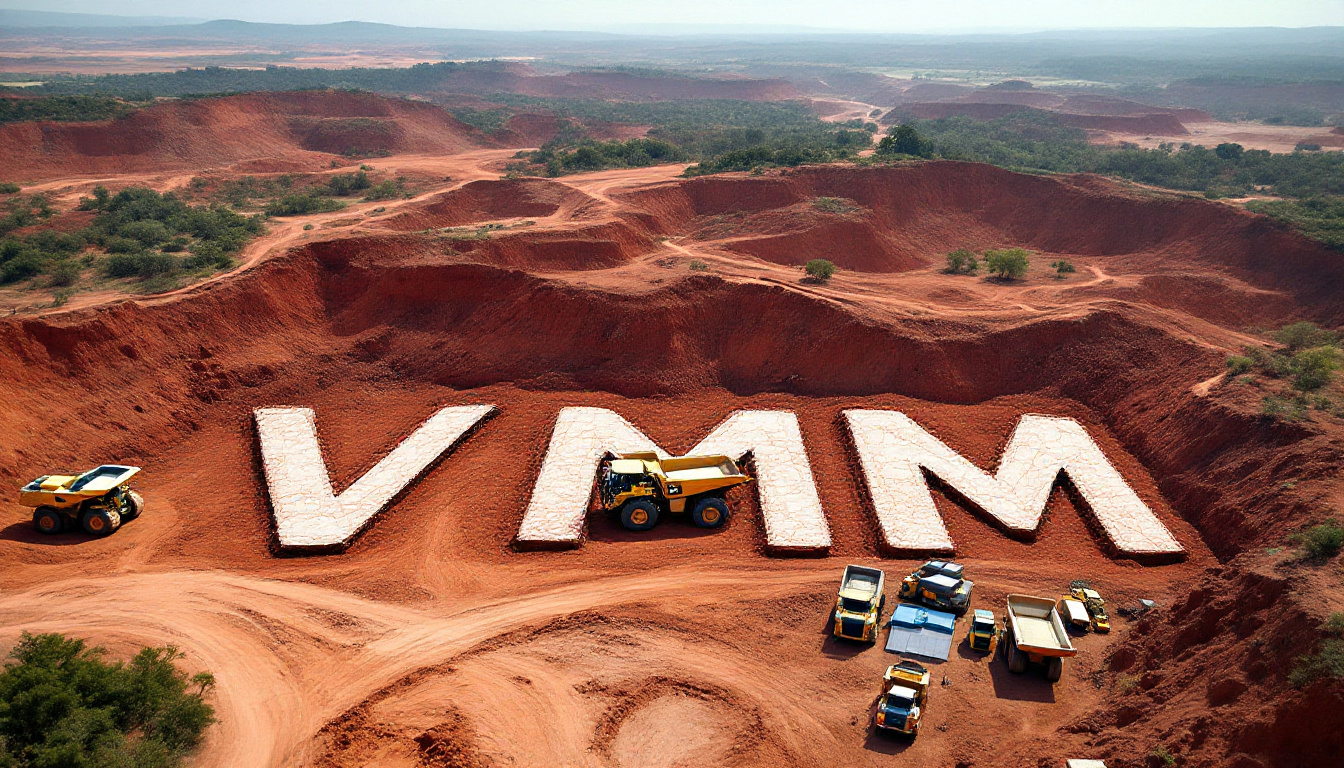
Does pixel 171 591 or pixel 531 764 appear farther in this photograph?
pixel 171 591

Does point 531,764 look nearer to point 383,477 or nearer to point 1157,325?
point 383,477

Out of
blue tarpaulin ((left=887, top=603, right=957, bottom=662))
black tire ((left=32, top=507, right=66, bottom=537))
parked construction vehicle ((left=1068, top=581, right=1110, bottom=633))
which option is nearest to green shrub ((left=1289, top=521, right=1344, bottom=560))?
parked construction vehicle ((left=1068, top=581, right=1110, bottom=633))

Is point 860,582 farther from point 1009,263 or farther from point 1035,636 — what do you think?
point 1009,263

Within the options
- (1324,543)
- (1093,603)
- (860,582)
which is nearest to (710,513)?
(860,582)

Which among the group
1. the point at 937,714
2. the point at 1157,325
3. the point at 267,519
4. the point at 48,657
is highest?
the point at 1157,325

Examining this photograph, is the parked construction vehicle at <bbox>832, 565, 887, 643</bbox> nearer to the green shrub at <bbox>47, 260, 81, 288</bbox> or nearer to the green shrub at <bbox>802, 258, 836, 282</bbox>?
the green shrub at <bbox>802, 258, 836, 282</bbox>

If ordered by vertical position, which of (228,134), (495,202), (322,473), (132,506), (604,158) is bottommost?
(132,506)

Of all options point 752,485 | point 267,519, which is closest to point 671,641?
point 752,485
